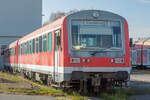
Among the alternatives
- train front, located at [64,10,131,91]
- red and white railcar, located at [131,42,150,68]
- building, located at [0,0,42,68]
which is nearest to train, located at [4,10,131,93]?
train front, located at [64,10,131,91]

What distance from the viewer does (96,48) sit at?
36.4 feet

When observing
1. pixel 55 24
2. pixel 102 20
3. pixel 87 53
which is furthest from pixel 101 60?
pixel 55 24

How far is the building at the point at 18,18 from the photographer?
40.8 meters

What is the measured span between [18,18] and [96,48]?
31.9 metres

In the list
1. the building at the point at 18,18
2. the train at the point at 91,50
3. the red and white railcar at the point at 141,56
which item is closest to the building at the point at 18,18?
the building at the point at 18,18

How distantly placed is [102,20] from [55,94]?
10.5 feet

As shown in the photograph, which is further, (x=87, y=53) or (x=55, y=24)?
(x=55, y=24)

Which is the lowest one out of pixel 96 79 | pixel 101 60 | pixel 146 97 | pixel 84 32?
pixel 146 97

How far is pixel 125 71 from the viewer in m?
11.2

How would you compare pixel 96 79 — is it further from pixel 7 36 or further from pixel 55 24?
pixel 7 36

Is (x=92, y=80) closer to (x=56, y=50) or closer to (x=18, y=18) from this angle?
(x=56, y=50)

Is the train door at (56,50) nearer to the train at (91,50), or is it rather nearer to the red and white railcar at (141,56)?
the train at (91,50)

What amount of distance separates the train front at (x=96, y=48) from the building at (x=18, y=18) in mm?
30814

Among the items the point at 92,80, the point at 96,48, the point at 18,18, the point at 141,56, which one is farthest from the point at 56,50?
the point at 18,18
